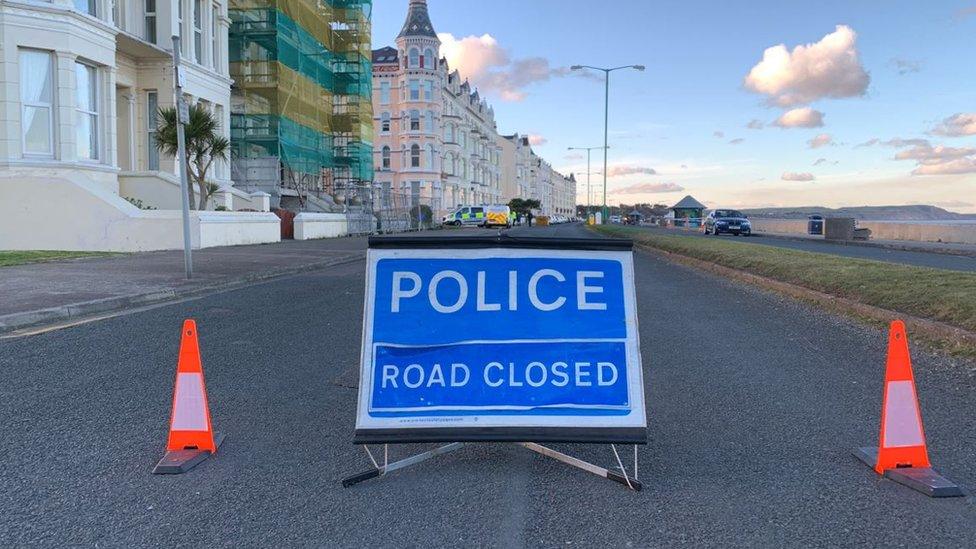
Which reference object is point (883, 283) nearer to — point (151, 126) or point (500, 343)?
point (500, 343)

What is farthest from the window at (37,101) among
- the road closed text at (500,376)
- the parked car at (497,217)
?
the parked car at (497,217)

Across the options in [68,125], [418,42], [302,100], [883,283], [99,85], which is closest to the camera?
[883,283]

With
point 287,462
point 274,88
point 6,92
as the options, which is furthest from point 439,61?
point 287,462

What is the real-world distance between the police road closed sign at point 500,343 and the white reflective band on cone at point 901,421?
1.43m

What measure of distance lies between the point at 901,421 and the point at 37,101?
23.1 m

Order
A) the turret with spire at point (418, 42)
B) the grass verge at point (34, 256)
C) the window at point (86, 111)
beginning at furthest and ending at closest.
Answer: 1. the turret with spire at point (418, 42)
2. the window at point (86, 111)
3. the grass verge at point (34, 256)

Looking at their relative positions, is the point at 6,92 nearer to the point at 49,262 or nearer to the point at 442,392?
the point at 49,262

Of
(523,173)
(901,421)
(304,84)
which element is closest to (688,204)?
(523,173)

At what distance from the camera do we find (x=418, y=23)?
74125 millimetres

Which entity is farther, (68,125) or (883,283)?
(68,125)

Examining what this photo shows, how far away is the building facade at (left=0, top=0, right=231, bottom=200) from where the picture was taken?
64.9 ft

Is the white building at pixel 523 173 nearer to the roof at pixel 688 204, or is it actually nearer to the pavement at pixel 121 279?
the roof at pixel 688 204

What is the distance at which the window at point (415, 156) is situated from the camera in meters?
74.1

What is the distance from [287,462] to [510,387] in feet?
4.77
